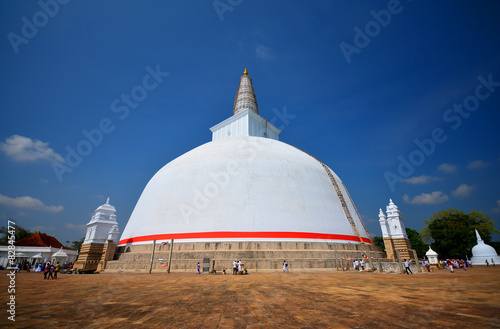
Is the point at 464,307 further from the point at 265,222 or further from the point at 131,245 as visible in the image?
the point at 131,245

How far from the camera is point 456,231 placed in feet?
113

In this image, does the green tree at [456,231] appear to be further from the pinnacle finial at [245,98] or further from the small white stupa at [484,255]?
the pinnacle finial at [245,98]

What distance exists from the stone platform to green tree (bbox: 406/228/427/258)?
40.3m

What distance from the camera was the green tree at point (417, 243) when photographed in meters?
43.9

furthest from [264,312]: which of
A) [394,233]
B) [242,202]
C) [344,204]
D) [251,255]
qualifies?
[394,233]

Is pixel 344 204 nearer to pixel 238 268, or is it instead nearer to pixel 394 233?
→ pixel 394 233

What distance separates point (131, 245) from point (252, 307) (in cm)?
1476

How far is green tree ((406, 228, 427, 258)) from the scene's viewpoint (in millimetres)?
43881

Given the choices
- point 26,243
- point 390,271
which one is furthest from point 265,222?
point 26,243

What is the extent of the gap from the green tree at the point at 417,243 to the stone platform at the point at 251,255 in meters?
40.3

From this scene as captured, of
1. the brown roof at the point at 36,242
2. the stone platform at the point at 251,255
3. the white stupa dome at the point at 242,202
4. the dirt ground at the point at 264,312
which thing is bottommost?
the dirt ground at the point at 264,312

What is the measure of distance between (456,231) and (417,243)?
12.0 meters

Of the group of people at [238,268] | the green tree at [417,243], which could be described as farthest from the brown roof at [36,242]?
the green tree at [417,243]

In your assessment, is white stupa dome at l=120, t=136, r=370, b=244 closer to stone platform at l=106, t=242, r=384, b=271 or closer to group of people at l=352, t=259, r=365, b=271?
stone platform at l=106, t=242, r=384, b=271
